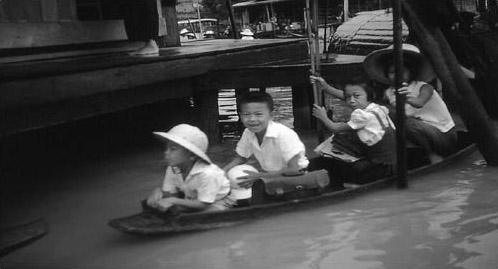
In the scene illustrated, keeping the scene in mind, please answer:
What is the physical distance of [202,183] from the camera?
177 inches

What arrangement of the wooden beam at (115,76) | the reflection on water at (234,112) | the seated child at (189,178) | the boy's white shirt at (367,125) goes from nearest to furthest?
the seated child at (189,178)
the wooden beam at (115,76)
the boy's white shirt at (367,125)
the reflection on water at (234,112)

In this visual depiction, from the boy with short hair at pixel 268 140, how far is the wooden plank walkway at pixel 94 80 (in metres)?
1.53

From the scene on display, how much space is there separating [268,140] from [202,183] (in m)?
0.71

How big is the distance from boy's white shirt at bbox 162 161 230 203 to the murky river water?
271 millimetres

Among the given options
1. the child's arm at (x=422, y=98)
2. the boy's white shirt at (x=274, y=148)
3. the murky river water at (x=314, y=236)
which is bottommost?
the murky river water at (x=314, y=236)

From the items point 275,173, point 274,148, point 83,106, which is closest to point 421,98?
point 274,148

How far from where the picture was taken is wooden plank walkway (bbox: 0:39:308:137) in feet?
16.1

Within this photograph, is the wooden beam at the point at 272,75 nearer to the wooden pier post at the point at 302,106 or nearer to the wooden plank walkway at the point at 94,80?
the wooden plank walkway at the point at 94,80

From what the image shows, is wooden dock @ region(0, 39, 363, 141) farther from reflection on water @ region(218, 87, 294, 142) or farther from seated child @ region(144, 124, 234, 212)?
seated child @ region(144, 124, 234, 212)

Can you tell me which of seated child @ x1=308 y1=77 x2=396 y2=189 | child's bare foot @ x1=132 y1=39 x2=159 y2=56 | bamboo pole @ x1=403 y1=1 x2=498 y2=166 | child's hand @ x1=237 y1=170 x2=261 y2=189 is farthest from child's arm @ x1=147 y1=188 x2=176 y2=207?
child's bare foot @ x1=132 y1=39 x2=159 y2=56

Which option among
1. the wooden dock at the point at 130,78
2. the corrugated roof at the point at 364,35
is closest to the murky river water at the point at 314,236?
the wooden dock at the point at 130,78

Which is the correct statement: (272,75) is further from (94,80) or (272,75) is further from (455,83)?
(94,80)

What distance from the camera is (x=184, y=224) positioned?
4.42 metres

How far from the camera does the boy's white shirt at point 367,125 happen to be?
5425 mm
